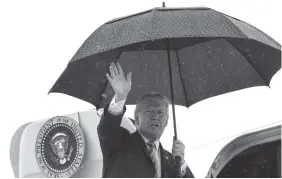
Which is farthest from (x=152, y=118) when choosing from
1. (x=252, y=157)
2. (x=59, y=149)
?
(x=59, y=149)

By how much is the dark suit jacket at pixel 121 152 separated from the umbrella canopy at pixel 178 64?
0.52 metres

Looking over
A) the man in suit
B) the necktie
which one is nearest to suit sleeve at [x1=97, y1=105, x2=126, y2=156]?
the man in suit

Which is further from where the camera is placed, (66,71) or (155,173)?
(66,71)

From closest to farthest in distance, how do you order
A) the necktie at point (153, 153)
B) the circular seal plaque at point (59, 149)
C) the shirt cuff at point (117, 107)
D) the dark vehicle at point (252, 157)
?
the dark vehicle at point (252, 157)
the shirt cuff at point (117, 107)
the necktie at point (153, 153)
the circular seal plaque at point (59, 149)

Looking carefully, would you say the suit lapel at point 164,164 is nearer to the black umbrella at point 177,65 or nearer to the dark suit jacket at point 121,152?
the dark suit jacket at point 121,152

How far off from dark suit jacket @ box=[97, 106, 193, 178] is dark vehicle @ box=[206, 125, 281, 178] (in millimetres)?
740

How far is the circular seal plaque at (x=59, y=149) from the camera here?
14.7m

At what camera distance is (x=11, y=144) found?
15.5m

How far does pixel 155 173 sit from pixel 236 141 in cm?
88

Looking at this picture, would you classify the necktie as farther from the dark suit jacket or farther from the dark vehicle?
the dark vehicle

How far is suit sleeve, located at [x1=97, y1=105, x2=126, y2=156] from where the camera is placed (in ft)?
14.6

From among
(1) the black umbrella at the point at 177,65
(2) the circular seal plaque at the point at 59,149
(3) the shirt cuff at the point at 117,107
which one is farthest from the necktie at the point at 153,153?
(2) the circular seal plaque at the point at 59,149

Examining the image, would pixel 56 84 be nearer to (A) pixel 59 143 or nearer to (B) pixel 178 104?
(B) pixel 178 104

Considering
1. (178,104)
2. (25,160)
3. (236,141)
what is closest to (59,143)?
(25,160)
